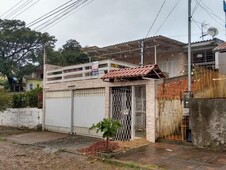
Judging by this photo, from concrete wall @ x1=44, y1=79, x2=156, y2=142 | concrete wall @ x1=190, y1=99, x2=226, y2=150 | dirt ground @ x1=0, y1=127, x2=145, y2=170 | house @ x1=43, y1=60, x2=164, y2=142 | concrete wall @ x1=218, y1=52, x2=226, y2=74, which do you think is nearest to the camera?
dirt ground @ x1=0, y1=127, x2=145, y2=170

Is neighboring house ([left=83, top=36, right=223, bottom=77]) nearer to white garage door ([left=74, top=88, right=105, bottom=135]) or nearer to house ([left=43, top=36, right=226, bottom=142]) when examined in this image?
house ([left=43, top=36, right=226, bottom=142])

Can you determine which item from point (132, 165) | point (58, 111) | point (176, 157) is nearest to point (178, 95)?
point (176, 157)

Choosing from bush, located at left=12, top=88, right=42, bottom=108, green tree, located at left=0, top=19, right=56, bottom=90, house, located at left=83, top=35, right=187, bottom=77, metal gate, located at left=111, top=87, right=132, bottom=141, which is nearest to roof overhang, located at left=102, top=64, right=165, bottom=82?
metal gate, located at left=111, top=87, right=132, bottom=141

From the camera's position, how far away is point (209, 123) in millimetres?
10656

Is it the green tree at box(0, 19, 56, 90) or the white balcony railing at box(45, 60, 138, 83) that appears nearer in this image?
the white balcony railing at box(45, 60, 138, 83)

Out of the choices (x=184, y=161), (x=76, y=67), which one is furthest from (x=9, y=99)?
(x=184, y=161)

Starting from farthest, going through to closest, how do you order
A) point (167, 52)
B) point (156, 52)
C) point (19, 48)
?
point (19, 48) < point (156, 52) < point (167, 52)

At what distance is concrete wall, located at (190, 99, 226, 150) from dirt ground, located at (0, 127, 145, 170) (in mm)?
3635

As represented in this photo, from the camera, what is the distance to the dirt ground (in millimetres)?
9125

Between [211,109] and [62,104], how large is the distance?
378 inches

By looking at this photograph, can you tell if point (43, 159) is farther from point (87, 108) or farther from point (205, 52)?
point (205, 52)

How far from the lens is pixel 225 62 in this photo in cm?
1731

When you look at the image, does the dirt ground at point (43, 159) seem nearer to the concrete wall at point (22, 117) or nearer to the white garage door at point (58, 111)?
the white garage door at point (58, 111)

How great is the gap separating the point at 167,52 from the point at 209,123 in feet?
35.6
